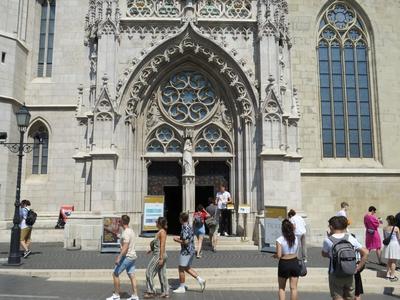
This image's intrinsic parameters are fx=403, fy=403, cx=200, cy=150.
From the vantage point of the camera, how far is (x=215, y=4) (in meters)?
19.2

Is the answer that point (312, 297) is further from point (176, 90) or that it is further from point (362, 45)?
point (362, 45)

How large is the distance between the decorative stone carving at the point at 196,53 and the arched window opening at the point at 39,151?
749cm

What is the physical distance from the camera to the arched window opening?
75.2 ft

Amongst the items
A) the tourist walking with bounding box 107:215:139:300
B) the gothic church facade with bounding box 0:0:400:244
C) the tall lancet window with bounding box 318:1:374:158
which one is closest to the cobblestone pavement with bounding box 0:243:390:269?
the gothic church facade with bounding box 0:0:400:244

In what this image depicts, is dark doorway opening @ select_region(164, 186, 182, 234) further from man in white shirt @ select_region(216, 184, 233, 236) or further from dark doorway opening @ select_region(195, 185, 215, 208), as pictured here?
man in white shirt @ select_region(216, 184, 233, 236)

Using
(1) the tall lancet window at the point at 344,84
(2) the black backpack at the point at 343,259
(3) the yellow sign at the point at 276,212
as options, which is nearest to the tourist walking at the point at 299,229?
(3) the yellow sign at the point at 276,212

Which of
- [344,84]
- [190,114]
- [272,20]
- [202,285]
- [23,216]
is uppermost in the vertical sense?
[272,20]

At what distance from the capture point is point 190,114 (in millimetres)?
19516

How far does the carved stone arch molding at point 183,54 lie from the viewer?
1823cm

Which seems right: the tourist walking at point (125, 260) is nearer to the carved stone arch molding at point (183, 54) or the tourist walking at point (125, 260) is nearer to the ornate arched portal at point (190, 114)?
the ornate arched portal at point (190, 114)

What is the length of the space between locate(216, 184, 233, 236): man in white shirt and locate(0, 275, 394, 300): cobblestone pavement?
651 centimetres

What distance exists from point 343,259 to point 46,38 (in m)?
22.8

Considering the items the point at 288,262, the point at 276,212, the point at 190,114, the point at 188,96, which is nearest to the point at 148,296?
the point at 288,262

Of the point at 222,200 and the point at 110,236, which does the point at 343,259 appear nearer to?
the point at 222,200
